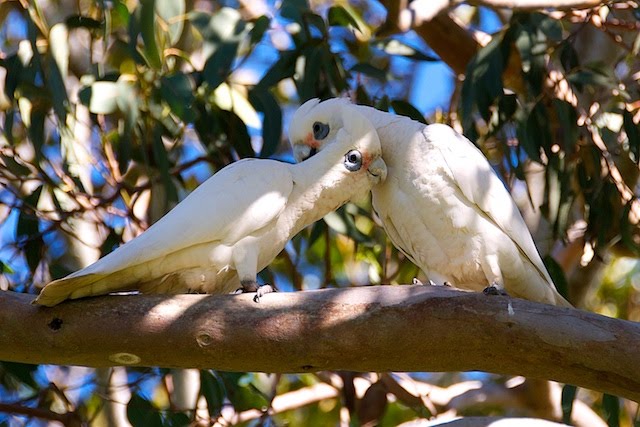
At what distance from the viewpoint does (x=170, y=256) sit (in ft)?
7.73

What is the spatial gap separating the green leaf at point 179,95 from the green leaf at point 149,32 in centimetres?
7

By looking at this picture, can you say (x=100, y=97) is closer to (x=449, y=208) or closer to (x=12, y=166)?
(x=12, y=166)

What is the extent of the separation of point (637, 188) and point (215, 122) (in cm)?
199

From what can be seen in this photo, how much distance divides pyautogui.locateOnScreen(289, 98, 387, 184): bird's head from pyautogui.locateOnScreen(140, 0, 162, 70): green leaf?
0.56 meters

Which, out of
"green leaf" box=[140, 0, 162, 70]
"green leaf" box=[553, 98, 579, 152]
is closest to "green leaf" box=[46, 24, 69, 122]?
"green leaf" box=[140, 0, 162, 70]

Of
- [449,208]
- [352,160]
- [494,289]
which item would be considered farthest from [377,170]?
[494,289]

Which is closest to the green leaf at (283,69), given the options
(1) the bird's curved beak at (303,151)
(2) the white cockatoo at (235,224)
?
(1) the bird's curved beak at (303,151)

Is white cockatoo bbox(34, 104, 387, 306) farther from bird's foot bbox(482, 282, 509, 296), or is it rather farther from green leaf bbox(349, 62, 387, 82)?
green leaf bbox(349, 62, 387, 82)

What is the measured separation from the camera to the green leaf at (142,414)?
317cm

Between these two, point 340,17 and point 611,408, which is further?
point 340,17

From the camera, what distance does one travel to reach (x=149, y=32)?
121 inches

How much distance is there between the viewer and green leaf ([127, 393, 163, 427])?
3.17 m

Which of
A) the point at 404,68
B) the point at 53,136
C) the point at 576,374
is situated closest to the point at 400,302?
the point at 576,374

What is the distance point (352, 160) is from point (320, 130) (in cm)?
24
